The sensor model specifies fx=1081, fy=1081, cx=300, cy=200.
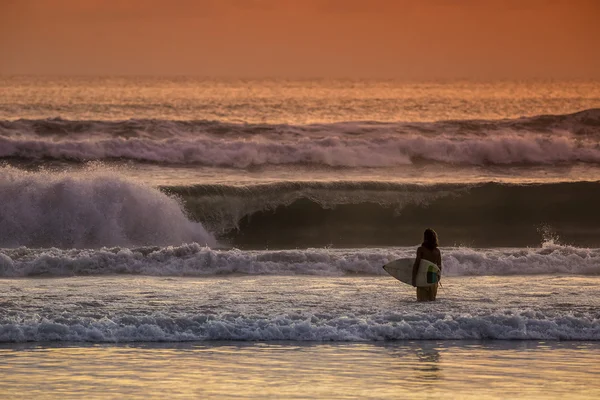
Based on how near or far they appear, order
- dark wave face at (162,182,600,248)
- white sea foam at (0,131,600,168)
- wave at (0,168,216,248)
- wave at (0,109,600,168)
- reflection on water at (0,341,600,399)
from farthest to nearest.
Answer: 1. wave at (0,109,600,168)
2. white sea foam at (0,131,600,168)
3. dark wave face at (162,182,600,248)
4. wave at (0,168,216,248)
5. reflection on water at (0,341,600,399)

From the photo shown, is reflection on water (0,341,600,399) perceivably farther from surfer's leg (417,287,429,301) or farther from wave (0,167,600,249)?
wave (0,167,600,249)

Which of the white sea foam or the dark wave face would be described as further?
the white sea foam

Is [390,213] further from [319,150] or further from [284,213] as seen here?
[319,150]

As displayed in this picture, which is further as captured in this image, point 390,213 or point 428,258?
point 390,213

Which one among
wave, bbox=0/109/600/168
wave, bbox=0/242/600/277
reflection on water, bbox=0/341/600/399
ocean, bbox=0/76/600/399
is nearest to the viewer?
reflection on water, bbox=0/341/600/399

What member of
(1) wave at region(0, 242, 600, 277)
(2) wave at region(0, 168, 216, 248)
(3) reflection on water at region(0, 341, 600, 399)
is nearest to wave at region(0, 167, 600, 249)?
(2) wave at region(0, 168, 216, 248)

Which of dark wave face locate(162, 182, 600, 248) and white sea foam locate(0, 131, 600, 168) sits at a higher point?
white sea foam locate(0, 131, 600, 168)

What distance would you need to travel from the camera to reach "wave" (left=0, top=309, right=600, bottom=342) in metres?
11.9

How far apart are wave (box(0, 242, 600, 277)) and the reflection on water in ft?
16.2

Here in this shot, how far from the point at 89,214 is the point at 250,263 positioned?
5.71m

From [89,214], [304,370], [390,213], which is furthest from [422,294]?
[390,213]

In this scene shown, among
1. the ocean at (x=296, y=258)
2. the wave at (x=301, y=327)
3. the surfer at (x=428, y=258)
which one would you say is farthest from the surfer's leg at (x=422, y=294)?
the wave at (x=301, y=327)

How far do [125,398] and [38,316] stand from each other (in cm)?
340

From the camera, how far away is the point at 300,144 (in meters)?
33.2
